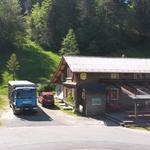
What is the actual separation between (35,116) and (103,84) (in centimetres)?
967

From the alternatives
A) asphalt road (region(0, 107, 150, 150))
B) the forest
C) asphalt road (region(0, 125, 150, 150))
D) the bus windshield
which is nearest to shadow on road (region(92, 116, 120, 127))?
asphalt road (region(0, 107, 150, 150))

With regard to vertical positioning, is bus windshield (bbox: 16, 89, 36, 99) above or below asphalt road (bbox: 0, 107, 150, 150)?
above

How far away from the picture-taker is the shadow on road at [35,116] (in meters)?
46.6

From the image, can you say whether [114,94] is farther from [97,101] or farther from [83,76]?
[83,76]

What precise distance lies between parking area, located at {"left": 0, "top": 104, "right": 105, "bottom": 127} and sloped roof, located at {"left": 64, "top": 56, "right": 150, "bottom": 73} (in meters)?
6.13

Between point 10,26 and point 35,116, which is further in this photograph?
point 10,26

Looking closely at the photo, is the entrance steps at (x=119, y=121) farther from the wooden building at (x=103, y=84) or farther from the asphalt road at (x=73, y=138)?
the wooden building at (x=103, y=84)

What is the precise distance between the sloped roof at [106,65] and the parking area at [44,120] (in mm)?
6129

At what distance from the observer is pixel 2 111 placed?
51.0 metres

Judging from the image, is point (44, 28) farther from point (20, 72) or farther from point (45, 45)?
point (20, 72)

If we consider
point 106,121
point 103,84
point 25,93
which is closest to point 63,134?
point 106,121

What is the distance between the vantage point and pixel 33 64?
8619 cm

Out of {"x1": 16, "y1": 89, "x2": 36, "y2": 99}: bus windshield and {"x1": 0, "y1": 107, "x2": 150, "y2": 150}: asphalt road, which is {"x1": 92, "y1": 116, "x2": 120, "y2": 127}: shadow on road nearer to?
{"x1": 0, "y1": 107, "x2": 150, "y2": 150}: asphalt road

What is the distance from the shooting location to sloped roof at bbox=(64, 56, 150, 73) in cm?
5272
